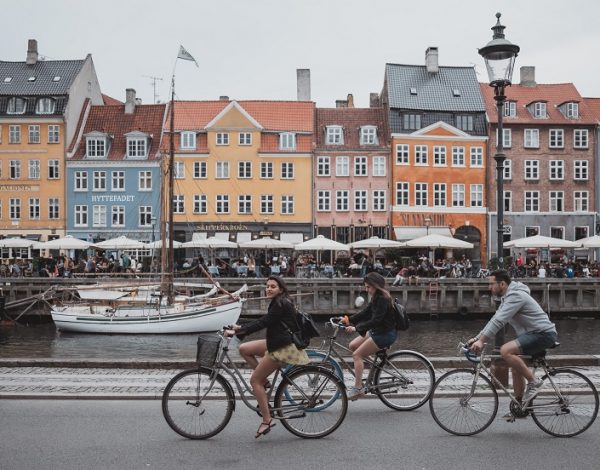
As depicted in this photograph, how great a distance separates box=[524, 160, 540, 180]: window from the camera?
166ft

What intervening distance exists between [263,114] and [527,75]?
19.3 metres

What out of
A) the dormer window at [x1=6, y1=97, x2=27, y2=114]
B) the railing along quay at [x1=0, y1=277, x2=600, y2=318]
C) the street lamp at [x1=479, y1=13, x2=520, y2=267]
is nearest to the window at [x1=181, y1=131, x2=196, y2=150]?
the dormer window at [x1=6, y1=97, x2=27, y2=114]

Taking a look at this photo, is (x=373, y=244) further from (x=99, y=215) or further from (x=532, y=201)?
(x=99, y=215)

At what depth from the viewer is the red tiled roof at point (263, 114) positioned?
50906 millimetres

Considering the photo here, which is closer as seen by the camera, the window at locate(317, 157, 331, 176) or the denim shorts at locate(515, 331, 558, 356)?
the denim shorts at locate(515, 331, 558, 356)

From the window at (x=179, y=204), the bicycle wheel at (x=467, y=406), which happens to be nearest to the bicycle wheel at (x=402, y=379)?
the bicycle wheel at (x=467, y=406)

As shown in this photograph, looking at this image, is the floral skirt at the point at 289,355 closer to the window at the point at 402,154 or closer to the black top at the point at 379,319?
the black top at the point at 379,319

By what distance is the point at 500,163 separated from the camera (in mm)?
11148

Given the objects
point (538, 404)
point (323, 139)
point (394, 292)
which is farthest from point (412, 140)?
point (538, 404)

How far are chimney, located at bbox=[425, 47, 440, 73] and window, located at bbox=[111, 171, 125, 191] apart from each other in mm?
22291

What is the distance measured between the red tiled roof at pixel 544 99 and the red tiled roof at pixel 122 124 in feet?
74.3

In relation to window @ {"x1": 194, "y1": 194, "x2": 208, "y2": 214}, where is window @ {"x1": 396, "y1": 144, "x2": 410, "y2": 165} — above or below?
above

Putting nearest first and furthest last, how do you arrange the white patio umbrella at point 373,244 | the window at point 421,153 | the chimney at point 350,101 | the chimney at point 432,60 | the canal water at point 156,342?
the canal water at point 156,342, the white patio umbrella at point 373,244, the window at point 421,153, the chimney at point 432,60, the chimney at point 350,101

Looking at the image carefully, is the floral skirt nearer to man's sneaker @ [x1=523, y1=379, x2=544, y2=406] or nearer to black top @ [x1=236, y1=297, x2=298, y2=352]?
black top @ [x1=236, y1=297, x2=298, y2=352]
